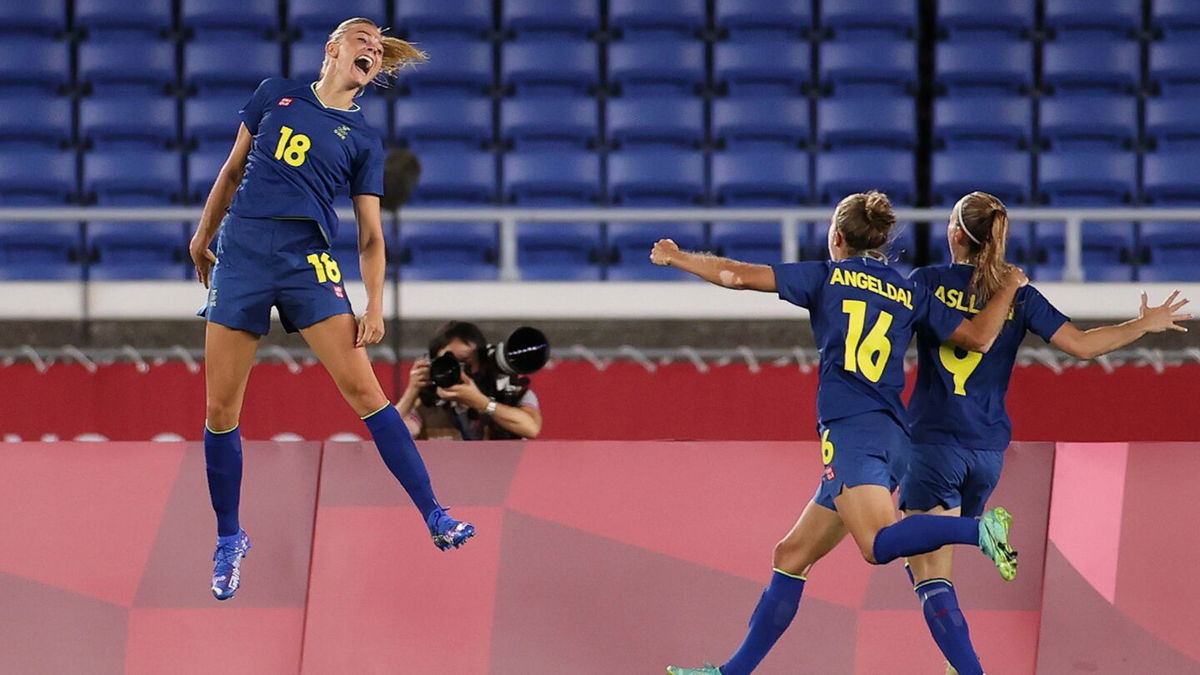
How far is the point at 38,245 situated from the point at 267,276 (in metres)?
5.77

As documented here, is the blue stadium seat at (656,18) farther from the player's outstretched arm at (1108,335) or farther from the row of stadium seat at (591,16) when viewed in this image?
the player's outstretched arm at (1108,335)

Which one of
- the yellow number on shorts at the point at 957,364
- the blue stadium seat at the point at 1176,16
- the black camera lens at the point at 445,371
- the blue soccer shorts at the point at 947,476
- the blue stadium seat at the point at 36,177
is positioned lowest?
the blue soccer shorts at the point at 947,476

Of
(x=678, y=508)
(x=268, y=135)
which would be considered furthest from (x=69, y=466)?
(x=678, y=508)

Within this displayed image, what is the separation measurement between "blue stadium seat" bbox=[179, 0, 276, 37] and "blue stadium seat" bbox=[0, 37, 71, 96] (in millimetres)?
867

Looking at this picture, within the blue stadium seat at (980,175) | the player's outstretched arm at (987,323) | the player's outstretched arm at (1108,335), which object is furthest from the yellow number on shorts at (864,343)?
the blue stadium seat at (980,175)

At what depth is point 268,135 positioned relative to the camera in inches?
184

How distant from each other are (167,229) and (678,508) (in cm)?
572

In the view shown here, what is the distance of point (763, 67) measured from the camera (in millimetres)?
10820

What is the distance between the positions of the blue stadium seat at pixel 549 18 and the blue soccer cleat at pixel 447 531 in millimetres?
6761

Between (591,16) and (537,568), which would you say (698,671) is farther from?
(591,16)

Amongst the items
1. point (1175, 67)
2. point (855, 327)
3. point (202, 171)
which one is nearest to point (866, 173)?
point (1175, 67)

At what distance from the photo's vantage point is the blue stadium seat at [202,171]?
1013cm

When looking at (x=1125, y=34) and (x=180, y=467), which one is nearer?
(x=180, y=467)

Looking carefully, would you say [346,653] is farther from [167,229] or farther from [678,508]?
[167,229]
